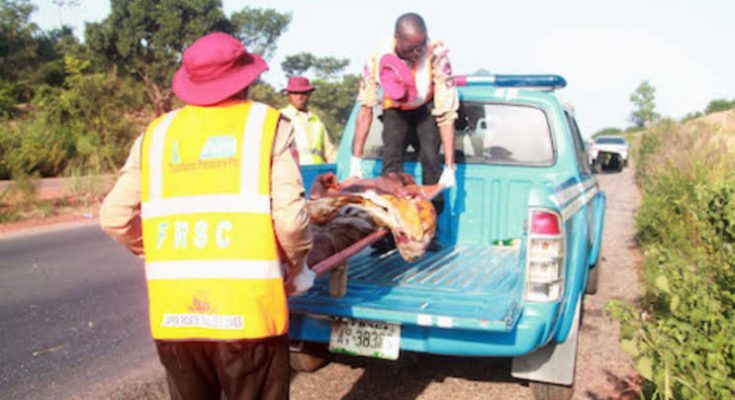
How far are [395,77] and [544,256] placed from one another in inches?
82.6

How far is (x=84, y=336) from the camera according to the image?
5.23 metres

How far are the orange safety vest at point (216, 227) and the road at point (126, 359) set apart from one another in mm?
1931

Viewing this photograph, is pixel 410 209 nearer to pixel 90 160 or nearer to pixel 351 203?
pixel 351 203

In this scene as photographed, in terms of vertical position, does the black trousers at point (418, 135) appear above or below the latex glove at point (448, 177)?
above

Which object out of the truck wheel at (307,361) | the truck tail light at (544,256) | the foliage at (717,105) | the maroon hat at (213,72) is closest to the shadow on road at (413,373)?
the truck wheel at (307,361)

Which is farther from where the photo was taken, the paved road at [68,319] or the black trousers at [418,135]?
the black trousers at [418,135]

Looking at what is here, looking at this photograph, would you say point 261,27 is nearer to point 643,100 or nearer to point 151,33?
point 151,33

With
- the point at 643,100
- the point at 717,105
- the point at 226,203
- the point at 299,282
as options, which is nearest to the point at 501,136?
the point at 299,282

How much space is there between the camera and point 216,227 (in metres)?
2.16

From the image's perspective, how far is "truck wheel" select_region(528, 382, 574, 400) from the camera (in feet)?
11.8

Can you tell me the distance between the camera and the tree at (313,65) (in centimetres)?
5106

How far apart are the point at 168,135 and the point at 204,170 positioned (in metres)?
0.21

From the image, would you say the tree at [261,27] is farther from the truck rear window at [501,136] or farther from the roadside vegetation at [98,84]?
the truck rear window at [501,136]

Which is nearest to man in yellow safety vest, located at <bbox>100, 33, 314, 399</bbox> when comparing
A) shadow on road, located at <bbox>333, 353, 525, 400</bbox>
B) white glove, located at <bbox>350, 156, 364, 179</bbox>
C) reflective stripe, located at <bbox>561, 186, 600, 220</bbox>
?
reflective stripe, located at <bbox>561, 186, 600, 220</bbox>
